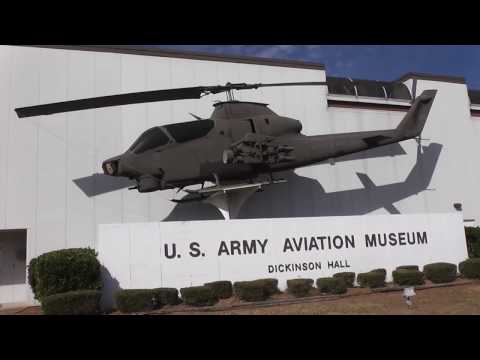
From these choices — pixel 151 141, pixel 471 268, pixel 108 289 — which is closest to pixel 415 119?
pixel 471 268

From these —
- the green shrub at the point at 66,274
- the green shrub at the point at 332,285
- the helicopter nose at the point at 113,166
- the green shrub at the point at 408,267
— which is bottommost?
the green shrub at the point at 332,285

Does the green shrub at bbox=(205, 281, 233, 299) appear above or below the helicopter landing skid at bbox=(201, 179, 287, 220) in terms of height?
below

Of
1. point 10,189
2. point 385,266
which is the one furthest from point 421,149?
point 10,189

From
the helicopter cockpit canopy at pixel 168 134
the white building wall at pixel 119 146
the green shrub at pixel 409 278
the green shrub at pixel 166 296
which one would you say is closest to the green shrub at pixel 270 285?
the green shrub at pixel 166 296

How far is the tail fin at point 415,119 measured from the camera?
65.9 ft

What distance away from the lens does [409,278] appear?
1497 cm

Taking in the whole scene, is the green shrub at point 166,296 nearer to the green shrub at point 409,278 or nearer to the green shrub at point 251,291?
the green shrub at point 251,291

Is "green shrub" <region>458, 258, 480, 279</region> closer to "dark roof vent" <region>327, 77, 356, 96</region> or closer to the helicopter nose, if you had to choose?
"dark roof vent" <region>327, 77, 356, 96</region>

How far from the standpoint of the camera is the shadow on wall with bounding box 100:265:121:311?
13.2 meters

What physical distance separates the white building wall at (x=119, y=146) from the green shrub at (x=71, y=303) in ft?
21.4

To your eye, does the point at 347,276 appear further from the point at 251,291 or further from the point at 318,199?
the point at 318,199

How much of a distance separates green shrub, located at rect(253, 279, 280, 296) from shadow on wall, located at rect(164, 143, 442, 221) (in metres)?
6.26

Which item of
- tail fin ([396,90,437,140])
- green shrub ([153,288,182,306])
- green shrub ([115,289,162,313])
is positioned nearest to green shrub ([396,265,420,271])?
tail fin ([396,90,437,140])

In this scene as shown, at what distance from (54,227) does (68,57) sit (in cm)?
797
